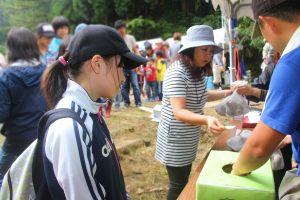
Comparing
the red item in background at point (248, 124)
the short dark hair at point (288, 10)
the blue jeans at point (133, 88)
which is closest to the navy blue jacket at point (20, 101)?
the red item in background at point (248, 124)

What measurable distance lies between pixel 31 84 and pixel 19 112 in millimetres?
226

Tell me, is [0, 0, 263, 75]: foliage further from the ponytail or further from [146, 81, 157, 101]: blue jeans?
the ponytail

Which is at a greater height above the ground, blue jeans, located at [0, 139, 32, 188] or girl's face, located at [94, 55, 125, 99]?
girl's face, located at [94, 55, 125, 99]

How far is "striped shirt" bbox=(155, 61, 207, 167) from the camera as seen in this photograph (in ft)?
7.73

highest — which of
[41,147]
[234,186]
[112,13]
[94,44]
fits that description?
[112,13]

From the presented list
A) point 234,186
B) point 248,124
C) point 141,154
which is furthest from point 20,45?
point 141,154

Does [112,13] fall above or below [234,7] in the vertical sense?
above

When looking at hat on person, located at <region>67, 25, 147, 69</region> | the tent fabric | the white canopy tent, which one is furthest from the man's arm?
the tent fabric

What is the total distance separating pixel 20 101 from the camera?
2.52 meters

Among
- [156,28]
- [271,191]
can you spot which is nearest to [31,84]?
[271,191]

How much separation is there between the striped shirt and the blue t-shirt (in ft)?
4.15

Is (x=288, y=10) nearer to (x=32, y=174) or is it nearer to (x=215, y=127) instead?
(x=215, y=127)

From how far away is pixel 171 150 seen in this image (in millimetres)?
2479

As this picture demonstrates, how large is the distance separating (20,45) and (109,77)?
1512 millimetres
